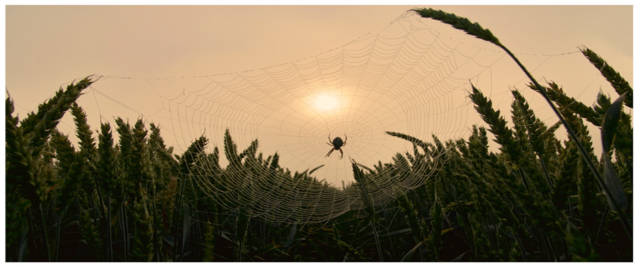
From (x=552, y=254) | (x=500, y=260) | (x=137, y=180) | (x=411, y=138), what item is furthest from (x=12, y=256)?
(x=411, y=138)

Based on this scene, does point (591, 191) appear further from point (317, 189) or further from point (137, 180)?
point (317, 189)

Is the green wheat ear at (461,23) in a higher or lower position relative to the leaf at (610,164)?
higher

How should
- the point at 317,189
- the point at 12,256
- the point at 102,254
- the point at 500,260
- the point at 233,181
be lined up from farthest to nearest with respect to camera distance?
the point at 317,189
the point at 233,181
the point at 102,254
the point at 500,260
the point at 12,256

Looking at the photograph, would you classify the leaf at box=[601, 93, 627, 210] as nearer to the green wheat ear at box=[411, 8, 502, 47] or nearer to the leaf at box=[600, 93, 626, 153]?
the leaf at box=[600, 93, 626, 153]

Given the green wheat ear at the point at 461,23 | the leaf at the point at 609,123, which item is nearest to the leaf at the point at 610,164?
the leaf at the point at 609,123

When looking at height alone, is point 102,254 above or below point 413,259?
above

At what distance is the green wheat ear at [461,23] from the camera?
112 cm

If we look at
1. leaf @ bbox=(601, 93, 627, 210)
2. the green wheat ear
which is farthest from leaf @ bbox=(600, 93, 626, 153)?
the green wheat ear

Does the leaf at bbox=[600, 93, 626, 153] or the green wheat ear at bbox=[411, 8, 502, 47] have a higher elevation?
the green wheat ear at bbox=[411, 8, 502, 47]

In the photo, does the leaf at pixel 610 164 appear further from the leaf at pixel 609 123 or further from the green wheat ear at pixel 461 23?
the green wheat ear at pixel 461 23

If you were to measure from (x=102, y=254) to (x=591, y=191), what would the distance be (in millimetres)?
2078

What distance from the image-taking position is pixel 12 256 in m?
1.37

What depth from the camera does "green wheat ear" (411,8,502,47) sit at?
3.69 feet

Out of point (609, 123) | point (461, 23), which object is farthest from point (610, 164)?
point (461, 23)
